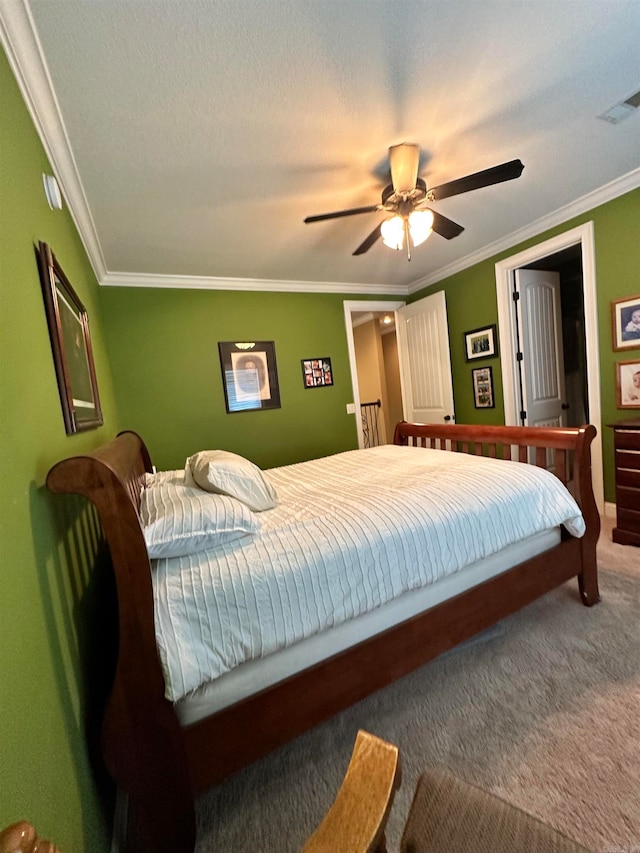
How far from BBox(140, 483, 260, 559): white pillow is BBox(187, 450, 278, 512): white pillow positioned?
15 cm

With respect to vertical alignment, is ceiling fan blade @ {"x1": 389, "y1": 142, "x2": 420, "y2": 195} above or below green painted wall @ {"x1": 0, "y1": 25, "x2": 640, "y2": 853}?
above

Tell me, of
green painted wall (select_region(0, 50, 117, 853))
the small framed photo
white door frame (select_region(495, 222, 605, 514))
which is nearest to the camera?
green painted wall (select_region(0, 50, 117, 853))

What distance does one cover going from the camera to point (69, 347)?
4.88 ft

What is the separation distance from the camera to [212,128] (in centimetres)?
162

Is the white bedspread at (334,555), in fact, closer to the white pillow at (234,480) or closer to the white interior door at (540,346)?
the white pillow at (234,480)

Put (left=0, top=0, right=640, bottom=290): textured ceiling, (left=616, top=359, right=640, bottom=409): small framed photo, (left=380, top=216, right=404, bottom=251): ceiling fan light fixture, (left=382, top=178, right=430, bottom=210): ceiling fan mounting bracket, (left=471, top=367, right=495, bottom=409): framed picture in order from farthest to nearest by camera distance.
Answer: (left=471, top=367, right=495, bottom=409): framed picture → (left=616, top=359, right=640, bottom=409): small framed photo → (left=380, top=216, right=404, bottom=251): ceiling fan light fixture → (left=382, top=178, right=430, bottom=210): ceiling fan mounting bracket → (left=0, top=0, right=640, bottom=290): textured ceiling

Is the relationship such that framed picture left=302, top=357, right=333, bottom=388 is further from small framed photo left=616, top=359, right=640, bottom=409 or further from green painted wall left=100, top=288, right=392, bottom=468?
small framed photo left=616, top=359, right=640, bottom=409

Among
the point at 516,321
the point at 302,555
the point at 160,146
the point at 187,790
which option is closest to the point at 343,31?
the point at 160,146

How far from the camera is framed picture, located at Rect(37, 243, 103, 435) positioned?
1235 millimetres

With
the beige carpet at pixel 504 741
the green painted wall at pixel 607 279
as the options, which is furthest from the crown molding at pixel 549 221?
the beige carpet at pixel 504 741

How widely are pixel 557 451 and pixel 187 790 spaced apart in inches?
87.6

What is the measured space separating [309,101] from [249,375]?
2426mm

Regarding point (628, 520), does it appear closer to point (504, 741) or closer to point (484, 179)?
point (504, 741)

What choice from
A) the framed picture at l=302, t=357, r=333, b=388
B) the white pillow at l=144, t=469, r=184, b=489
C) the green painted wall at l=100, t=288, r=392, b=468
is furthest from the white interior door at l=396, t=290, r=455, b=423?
the white pillow at l=144, t=469, r=184, b=489
